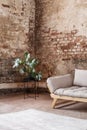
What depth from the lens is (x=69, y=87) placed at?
5.41 meters

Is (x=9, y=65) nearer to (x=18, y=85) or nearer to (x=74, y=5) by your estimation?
(x=18, y=85)

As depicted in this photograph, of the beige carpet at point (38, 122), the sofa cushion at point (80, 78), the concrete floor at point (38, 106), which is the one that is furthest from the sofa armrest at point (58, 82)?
the beige carpet at point (38, 122)

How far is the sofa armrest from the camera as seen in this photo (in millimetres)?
5143

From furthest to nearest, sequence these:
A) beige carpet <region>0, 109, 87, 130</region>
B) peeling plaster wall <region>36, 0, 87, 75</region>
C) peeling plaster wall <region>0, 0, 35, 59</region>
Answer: peeling plaster wall <region>0, 0, 35, 59</region> < peeling plaster wall <region>36, 0, 87, 75</region> < beige carpet <region>0, 109, 87, 130</region>

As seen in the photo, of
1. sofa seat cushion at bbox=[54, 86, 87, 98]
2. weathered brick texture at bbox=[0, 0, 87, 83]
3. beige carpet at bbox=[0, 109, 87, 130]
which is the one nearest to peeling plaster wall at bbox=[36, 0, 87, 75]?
weathered brick texture at bbox=[0, 0, 87, 83]

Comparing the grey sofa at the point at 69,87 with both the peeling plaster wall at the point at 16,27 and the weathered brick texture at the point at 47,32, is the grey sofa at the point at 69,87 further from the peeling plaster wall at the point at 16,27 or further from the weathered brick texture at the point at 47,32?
the peeling plaster wall at the point at 16,27

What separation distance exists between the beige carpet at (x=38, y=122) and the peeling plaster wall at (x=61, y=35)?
2.63 meters

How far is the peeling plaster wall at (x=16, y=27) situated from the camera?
6634mm

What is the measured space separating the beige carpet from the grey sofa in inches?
32.2

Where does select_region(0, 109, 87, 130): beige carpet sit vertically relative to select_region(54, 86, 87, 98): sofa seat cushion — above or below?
below

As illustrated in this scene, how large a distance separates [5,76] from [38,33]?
5.32ft

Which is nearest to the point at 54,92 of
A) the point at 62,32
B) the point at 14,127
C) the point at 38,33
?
the point at 14,127

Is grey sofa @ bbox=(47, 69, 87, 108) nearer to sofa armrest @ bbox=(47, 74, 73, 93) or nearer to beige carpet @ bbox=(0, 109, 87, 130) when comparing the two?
sofa armrest @ bbox=(47, 74, 73, 93)

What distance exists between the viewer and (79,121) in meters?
3.90
